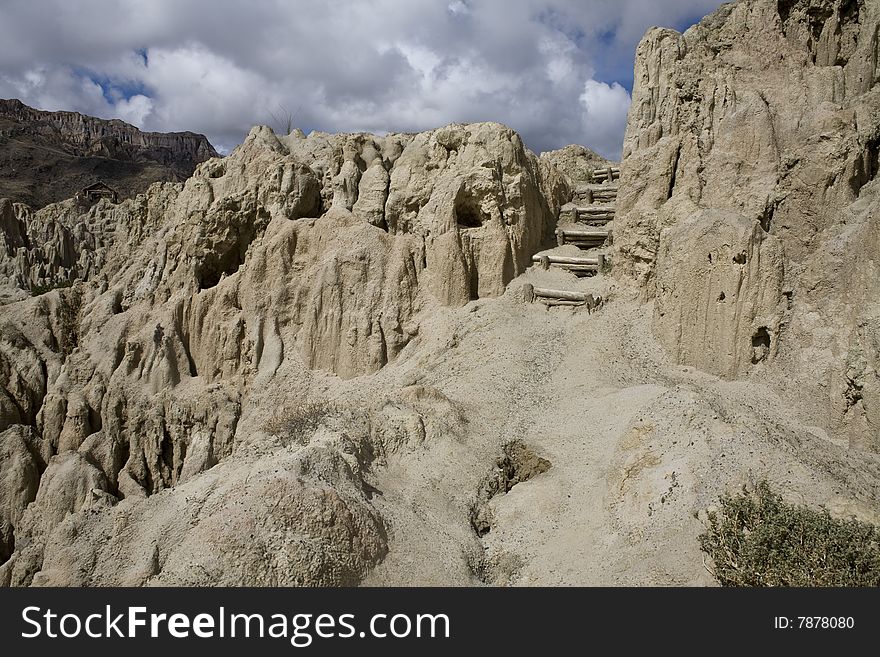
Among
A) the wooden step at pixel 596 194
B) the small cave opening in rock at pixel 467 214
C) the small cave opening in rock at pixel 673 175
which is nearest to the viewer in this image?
the small cave opening in rock at pixel 673 175

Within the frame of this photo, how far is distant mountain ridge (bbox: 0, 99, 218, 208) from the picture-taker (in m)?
74.1

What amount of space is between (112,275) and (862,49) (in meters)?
25.5

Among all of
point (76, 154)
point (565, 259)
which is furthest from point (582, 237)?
point (76, 154)

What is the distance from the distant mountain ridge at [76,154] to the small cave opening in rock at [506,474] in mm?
70656

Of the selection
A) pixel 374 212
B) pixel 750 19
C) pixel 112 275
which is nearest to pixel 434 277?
pixel 374 212

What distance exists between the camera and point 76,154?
91938mm

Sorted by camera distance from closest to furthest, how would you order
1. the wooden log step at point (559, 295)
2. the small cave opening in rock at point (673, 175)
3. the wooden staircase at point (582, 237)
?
the small cave opening in rock at point (673, 175) → the wooden log step at point (559, 295) → the wooden staircase at point (582, 237)

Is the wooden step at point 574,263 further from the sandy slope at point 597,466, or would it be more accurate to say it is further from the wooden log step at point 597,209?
the sandy slope at point 597,466

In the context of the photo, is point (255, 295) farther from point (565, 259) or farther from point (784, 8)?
point (784, 8)

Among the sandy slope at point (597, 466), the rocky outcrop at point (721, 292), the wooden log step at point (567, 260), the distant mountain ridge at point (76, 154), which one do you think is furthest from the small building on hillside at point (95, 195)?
the rocky outcrop at point (721, 292)

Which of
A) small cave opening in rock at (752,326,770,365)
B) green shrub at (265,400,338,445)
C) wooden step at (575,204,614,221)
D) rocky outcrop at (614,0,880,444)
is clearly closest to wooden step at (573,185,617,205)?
wooden step at (575,204,614,221)

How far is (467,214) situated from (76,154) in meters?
94.9

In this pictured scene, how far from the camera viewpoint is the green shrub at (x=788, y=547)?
6.59 meters
